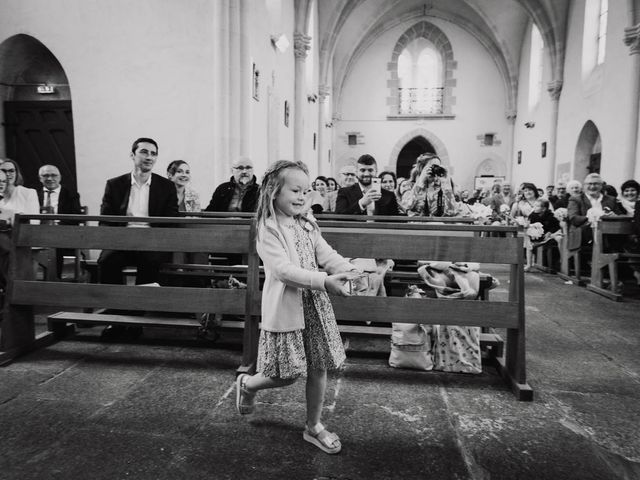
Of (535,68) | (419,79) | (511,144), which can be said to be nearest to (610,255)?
(535,68)

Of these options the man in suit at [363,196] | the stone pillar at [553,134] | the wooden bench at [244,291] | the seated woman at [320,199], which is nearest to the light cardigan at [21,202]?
the wooden bench at [244,291]

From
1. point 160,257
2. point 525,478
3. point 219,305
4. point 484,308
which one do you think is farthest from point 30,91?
point 525,478

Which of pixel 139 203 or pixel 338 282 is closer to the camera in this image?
pixel 338 282

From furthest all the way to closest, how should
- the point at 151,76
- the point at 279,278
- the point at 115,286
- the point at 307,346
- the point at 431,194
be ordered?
the point at 151,76, the point at 431,194, the point at 115,286, the point at 307,346, the point at 279,278

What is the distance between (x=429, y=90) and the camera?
71.8 ft

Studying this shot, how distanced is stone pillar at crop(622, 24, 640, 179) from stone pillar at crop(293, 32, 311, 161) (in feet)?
24.7

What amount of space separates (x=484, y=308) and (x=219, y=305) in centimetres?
173

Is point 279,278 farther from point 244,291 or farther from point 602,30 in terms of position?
point 602,30

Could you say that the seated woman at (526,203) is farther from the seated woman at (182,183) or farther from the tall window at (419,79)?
the tall window at (419,79)

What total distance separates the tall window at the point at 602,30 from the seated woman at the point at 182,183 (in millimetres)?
11655

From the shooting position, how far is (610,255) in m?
6.00

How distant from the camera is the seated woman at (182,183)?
5703 millimetres

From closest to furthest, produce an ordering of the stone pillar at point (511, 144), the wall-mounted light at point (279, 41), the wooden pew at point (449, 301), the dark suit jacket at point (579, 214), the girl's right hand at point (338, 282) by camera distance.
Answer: the girl's right hand at point (338, 282) → the wooden pew at point (449, 301) → the dark suit jacket at point (579, 214) → the wall-mounted light at point (279, 41) → the stone pillar at point (511, 144)

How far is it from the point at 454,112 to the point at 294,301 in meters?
21.4
